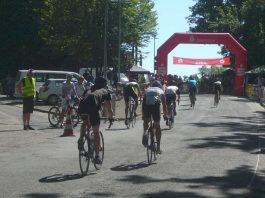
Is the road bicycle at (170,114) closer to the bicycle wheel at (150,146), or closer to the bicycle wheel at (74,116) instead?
the bicycle wheel at (74,116)

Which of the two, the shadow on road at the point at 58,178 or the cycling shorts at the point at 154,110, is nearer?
the shadow on road at the point at 58,178

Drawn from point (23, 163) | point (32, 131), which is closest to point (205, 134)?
point (32, 131)

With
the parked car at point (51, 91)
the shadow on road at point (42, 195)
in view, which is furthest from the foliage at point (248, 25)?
the shadow on road at point (42, 195)

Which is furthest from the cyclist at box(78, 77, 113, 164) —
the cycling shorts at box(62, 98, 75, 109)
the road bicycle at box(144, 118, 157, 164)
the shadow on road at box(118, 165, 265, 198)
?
the cycling shorts at box(62, 98, 75, 109)

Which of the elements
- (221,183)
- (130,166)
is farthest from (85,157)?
(221,183)

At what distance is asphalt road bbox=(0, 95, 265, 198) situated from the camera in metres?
9.47

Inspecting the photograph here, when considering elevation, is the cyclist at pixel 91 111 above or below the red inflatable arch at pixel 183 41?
below

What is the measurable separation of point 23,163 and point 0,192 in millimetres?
3220

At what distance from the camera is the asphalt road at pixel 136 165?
31.1 feet

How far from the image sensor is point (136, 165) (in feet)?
40.0

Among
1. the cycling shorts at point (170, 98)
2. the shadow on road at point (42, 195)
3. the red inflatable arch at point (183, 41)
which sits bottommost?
the shadow on road at point (42, 195)

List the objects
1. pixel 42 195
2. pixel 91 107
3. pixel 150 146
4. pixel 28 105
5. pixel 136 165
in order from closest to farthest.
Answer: pixel 42 195
pixel 91 107
pixel 136 165
pixel 150 146
pixel 28 105

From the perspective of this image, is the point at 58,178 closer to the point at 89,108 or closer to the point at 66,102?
the point at 89,108

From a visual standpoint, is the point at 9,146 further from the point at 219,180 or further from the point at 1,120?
the point at 1,120
